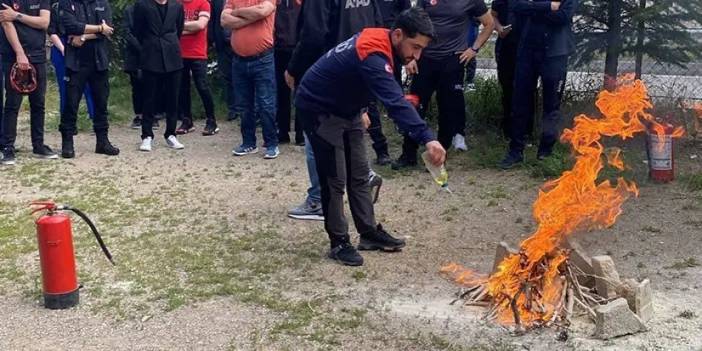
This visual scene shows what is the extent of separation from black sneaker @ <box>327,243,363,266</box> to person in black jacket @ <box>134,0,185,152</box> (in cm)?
404

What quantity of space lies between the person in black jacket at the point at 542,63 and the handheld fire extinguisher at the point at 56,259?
4.37 meters

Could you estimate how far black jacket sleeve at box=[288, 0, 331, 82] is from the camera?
729 centimetres

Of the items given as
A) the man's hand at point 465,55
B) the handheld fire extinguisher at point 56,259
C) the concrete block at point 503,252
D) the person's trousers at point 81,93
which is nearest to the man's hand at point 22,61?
the person's trousers at point 81,93

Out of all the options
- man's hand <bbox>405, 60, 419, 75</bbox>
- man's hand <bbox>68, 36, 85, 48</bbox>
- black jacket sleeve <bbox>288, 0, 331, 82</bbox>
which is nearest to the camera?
black jacket sleeve <bbox>288, 0, 331, 82</bbox>

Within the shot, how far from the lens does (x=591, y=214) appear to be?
526 centimetres

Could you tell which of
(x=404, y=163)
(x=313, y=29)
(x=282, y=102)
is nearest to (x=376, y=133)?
(x=404, y=163)

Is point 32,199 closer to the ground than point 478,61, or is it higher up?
closer to the ground

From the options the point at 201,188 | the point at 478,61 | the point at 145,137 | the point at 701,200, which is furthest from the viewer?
the point at 478,61

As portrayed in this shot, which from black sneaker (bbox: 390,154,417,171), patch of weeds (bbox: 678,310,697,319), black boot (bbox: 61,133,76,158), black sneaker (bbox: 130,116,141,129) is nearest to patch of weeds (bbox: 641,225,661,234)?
patch of weeds (bbox: 678,310,697,319)

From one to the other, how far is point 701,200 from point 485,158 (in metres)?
2.15

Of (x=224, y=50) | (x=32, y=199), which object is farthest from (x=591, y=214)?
(x=224, y=50)

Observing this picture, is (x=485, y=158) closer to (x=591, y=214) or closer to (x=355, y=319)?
(x=591, y=214)

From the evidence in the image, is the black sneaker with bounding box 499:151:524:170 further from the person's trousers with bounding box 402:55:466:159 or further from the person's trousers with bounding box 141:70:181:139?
the person's trousers with bounding box 141:70:181:139

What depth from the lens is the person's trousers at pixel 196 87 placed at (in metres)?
9.88
